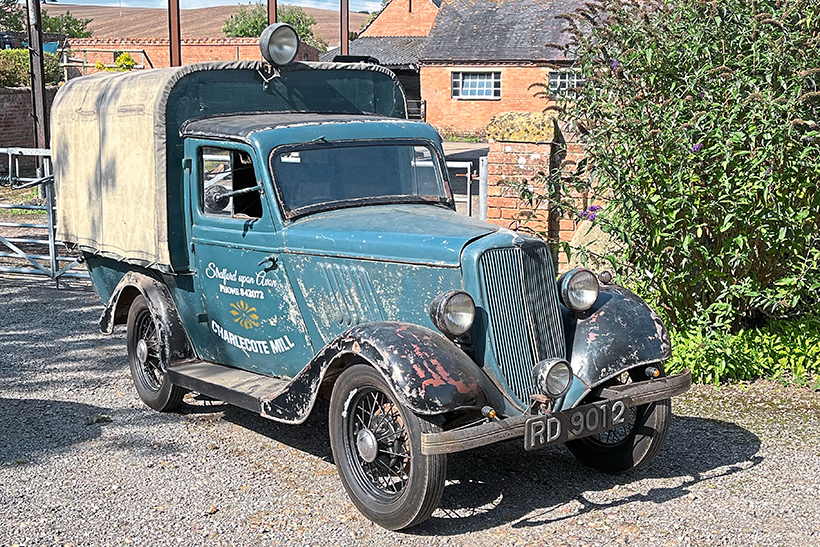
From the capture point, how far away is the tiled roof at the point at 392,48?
40562 millimetres

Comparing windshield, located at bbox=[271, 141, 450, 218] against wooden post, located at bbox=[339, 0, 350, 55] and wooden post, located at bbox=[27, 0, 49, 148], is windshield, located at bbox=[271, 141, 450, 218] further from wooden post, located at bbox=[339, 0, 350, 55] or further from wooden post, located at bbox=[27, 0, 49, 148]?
wooden post, located at bbox=[339, 0, 350, 55]

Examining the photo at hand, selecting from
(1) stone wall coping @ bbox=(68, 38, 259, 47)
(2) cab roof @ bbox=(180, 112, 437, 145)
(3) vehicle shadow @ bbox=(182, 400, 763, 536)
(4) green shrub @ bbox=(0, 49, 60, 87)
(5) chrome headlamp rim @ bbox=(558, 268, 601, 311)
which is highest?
(1) stone wall coping @ bbox=(68, 38, 259, 47)

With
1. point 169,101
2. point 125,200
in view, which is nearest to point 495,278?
point 169,101

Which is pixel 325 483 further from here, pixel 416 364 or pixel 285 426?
pixel 416 364

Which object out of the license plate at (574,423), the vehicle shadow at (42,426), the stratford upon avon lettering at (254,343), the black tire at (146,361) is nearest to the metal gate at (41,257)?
the black tire at (146,361)

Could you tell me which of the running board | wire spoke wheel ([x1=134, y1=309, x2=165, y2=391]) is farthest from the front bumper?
wire spoke wheel ([x1=134, y1=309, x2=165, y2=391])

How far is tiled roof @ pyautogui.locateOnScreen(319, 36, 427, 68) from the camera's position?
40562 mm

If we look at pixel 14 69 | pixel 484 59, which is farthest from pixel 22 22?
pixel 484 59

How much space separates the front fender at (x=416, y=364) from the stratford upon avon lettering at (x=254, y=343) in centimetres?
75

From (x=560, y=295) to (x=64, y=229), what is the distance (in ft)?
13.6

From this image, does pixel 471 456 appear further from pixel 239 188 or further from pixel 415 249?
pixel 239 188

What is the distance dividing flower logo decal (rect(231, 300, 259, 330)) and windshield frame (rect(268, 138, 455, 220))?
0.69m

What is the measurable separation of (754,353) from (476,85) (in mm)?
28643

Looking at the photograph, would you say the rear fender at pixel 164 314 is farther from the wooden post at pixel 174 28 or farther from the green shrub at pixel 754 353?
the wooden post at pixel 174 28
